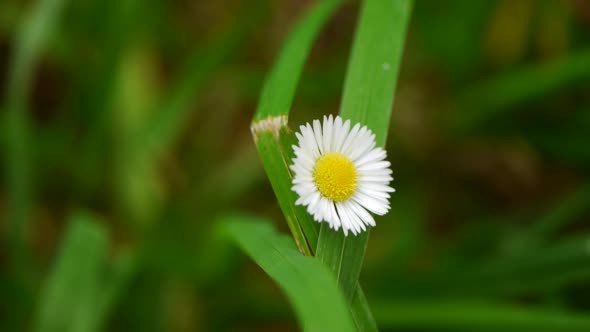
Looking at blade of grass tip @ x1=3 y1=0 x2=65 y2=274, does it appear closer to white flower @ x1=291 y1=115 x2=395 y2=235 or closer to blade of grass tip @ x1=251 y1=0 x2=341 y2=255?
blade of grass tip @ x1=251 y1=0 x2=341 y2=255

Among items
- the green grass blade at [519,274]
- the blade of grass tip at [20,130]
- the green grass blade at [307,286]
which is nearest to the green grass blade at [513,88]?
the green grass blade at [519,274]

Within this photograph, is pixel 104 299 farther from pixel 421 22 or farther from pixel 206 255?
pixel 421 22

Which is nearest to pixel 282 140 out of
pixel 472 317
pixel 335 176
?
pixel 335 176

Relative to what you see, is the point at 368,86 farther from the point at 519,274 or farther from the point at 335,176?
the point at 519,274

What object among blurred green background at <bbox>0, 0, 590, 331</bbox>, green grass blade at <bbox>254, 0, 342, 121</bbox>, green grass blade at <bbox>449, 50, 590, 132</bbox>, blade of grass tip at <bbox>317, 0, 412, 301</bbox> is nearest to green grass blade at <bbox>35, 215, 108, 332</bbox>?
blurred green background at <bbox>0, 0, 590, 331</bbox>

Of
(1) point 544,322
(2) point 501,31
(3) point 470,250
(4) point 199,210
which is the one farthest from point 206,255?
(2) point 501,31

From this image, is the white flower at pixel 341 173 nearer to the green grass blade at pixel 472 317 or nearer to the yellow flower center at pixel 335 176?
the yellow flower center at pixel 335 176
